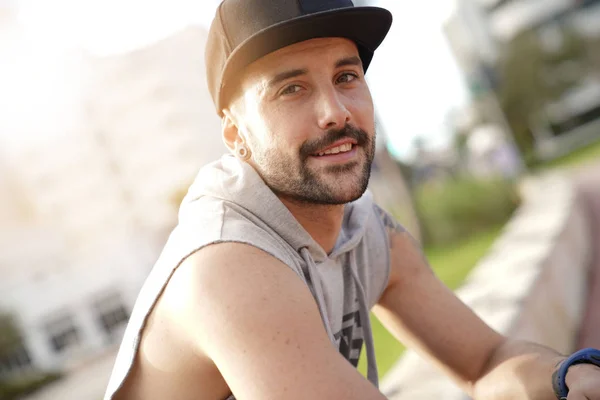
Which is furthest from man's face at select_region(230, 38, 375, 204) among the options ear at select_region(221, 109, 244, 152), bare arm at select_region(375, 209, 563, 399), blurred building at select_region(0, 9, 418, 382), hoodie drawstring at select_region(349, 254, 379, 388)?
blurred building at select_region(0, 9, 418, 382)

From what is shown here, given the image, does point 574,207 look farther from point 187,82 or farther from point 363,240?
point 187,82

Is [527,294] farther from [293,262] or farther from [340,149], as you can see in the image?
[293,262]

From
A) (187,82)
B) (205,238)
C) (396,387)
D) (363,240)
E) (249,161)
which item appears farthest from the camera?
(187,82)

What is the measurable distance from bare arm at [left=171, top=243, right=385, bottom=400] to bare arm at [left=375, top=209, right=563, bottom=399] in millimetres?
794

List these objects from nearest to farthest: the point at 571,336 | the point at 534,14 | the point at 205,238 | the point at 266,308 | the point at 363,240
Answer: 1. the point at 266,308
2. the point at 205,238
3. the point at 363,240
4. the point at 571,336
5. the point at 534,14

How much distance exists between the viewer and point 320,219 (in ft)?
6.38

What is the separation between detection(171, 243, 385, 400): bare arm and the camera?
1.41 meters

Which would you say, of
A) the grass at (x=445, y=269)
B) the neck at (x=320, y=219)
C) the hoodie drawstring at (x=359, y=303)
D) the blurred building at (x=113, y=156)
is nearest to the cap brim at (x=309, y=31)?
the neck at (x=320, y=219)

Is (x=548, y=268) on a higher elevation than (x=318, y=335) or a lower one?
lower

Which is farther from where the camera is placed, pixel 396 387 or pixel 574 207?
pixel 574 207

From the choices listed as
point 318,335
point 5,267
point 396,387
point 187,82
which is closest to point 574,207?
point 396,387

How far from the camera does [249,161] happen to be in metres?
1.97

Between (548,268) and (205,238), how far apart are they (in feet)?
11.9

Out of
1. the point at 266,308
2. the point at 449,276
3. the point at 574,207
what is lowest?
the point at 449,276
